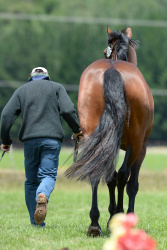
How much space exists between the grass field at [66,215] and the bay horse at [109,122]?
0.40 metres

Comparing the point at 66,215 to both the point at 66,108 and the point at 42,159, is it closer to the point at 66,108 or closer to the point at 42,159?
the point at 42,159

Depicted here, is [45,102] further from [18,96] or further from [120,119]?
[120,119]

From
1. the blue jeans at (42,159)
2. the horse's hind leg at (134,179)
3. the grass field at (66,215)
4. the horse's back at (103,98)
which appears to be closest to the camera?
the grass field at (66,215)

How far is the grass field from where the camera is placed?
5.72 meters

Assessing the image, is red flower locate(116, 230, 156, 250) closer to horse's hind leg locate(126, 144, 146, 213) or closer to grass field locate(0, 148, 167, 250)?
grass field locate(0, 148, 167, 250)

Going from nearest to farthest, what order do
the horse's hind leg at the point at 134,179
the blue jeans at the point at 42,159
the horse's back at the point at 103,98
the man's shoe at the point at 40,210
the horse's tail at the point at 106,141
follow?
the horse's tail at the point at 106,141
the man's shoe at the point at 40,210
the horse's back at the point at 103,98
the blue jeans at the point at 42,159
the horse's hind leg at the point at 134,179

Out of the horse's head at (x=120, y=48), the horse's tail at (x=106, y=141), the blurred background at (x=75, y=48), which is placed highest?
the horse's head at (x=120, y=48)

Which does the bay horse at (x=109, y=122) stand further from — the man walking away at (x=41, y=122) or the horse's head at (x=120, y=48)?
the horse's head at (x=120, y=48)

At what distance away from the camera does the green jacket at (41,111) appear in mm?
Result: 6965

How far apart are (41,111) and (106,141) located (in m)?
1.10

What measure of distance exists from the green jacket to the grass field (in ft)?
1.83

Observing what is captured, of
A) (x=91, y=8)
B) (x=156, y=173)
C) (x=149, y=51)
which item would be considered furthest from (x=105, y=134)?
(x=91, y=8)

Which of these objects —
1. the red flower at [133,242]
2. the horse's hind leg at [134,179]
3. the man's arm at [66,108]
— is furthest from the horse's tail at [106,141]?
the red flower at [133,242]

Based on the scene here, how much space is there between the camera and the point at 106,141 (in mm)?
6230
